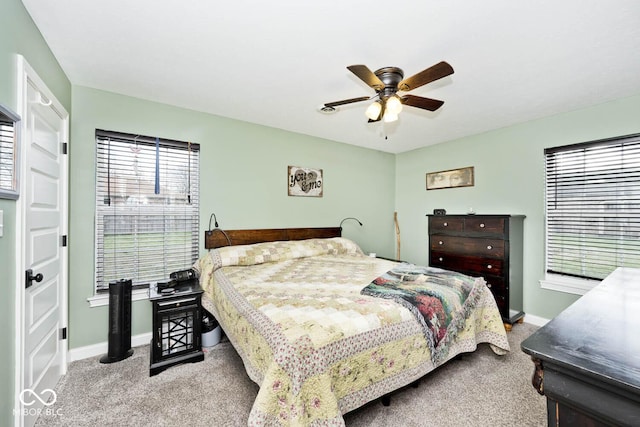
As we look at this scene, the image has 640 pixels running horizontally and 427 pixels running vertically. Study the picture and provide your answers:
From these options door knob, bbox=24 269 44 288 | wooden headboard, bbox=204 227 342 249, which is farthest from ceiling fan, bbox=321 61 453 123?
door knob, bbox=24 269 44 288

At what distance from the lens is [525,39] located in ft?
5.98

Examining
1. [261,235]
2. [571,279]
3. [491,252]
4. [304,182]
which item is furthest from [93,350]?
[571,279]

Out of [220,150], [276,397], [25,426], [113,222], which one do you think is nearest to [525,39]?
[276,397]

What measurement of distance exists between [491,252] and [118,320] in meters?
3.96

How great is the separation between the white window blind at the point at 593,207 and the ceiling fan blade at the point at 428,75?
242 cm

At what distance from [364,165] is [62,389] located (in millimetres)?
4310

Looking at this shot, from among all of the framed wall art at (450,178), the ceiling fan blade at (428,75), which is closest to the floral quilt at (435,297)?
the ceiling fan blade at (428,75)

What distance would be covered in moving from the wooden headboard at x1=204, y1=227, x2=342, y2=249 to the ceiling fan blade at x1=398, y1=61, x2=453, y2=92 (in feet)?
7.72

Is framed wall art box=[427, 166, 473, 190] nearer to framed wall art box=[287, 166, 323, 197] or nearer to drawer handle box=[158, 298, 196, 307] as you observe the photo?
framed wall art box=[287, 166, 323, 197]

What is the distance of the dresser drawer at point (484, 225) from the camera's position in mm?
3102

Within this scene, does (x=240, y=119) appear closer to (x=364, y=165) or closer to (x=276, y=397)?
(x=364, y=165)

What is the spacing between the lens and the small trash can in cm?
269

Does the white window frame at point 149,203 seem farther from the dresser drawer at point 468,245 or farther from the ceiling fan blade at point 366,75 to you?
the dresser drawer at point 468,245

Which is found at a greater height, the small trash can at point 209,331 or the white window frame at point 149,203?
the white window frame at point 149,203
